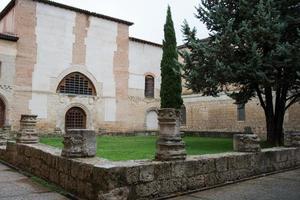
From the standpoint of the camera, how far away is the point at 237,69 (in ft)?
34.5

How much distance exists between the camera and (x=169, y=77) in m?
19.5

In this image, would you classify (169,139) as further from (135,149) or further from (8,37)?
(8,37)

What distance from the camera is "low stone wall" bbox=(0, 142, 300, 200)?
5.05m

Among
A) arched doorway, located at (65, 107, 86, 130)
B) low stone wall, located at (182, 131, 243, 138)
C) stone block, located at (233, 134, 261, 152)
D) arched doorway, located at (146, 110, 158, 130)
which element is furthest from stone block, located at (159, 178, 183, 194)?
arched doorway, located at (146, 110, 158, 130)

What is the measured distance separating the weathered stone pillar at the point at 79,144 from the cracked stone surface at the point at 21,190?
2.62 feet

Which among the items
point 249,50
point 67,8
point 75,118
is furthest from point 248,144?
point 67,8

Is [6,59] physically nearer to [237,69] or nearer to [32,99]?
[32,99]

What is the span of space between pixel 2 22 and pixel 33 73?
15.9 feet

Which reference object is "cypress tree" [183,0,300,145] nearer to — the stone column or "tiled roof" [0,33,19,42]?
the stone column

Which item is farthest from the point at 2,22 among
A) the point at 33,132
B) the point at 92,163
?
the point at 92,163

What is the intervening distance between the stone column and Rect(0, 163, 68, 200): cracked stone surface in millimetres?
1912

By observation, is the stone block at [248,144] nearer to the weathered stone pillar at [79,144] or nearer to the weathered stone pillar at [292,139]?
the weathered stone pillar at [292,139]

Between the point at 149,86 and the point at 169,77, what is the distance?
14.9ft

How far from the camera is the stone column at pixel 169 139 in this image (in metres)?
5.96
